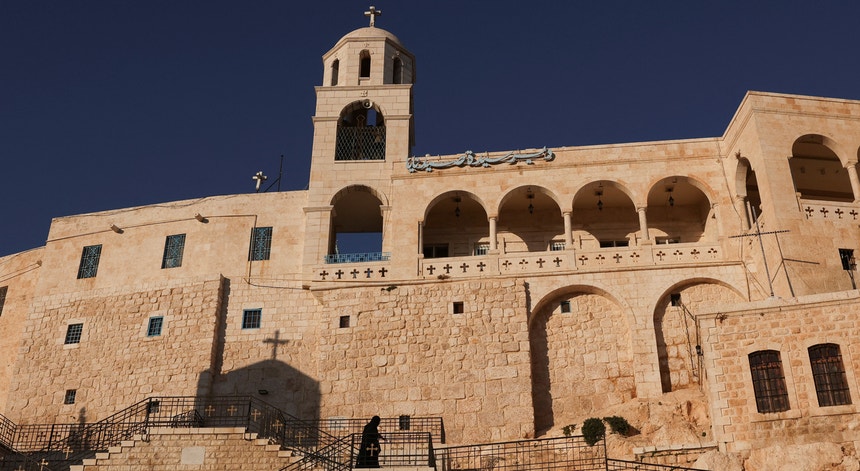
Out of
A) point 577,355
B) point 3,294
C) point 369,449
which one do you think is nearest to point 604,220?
point 577,355

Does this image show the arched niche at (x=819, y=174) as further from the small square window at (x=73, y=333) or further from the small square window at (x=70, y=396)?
the small square window at (x=70, y=396)

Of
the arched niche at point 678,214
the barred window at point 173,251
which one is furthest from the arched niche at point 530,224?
the barred window at point 173,251

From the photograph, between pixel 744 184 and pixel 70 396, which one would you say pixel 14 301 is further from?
pixel 744 184

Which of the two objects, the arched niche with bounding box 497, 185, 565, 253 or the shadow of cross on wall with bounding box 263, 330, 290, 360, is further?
the arched niche with bounding box 497, 185, 565, 253

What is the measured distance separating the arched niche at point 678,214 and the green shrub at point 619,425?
884 cm

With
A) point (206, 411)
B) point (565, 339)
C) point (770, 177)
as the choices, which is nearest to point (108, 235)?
point (206, 411)

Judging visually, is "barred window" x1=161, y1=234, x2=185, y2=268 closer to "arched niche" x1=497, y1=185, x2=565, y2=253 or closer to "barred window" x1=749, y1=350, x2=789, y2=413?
"arched niche" x1=497, y1=185, x2=565, y2=253

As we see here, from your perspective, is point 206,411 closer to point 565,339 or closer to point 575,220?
point 565,339

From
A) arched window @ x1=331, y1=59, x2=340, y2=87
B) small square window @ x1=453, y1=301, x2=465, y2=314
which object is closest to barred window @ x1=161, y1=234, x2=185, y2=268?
arched window @ x1=331, y1=59, x2=340, y2=87

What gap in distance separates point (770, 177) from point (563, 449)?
10976 millimetres

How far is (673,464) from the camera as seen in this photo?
858 inches

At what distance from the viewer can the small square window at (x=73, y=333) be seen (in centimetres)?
3059

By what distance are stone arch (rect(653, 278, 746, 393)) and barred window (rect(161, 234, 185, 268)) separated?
16912mm

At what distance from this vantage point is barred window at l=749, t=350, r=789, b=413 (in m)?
22.1
